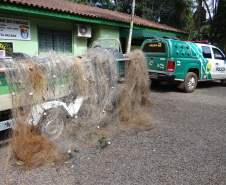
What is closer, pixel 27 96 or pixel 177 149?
pixel 27 96

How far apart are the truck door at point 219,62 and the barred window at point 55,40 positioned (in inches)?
271

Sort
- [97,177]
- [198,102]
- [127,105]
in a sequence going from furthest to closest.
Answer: [198,102] → [127,105] → [97,177]

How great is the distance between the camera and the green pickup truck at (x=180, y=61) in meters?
7.37

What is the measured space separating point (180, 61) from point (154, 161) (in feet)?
17.6

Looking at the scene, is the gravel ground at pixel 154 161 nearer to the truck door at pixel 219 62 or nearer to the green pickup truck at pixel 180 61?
the green pickup truck at pixel 180 61

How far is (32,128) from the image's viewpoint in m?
3.13

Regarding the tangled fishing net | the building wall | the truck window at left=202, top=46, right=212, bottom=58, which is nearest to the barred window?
the building wall

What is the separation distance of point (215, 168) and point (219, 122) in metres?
2.25

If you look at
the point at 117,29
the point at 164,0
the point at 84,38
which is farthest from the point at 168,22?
the point at 84,38

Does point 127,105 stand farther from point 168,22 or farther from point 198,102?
point 168,22

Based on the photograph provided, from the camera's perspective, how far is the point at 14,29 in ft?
25.5

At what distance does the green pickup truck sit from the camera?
290 inches

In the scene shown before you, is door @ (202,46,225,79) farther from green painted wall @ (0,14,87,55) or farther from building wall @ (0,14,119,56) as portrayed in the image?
green painted wall @ (0,14,87,55)

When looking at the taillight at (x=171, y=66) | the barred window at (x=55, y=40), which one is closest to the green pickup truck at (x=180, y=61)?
the taillight at (x=171, y=66)
